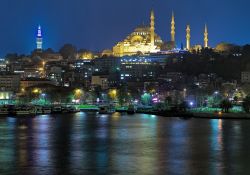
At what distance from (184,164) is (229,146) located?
324cm

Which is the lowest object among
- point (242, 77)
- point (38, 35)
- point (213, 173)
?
point (213, 173)

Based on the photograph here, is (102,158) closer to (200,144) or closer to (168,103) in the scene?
(200,144)

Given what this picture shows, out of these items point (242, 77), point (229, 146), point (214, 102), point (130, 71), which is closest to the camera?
point (229, 146)

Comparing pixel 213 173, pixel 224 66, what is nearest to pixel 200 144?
pixel 213 173

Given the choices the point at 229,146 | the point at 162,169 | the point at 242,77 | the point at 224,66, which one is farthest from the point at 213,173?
the point at 224,66

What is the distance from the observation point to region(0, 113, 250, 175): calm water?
33.1ft

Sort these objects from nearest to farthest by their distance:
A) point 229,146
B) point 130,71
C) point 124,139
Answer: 1. point 229,146
2. point 124,139
3. point 130,71

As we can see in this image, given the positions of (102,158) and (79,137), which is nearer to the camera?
(102,158)

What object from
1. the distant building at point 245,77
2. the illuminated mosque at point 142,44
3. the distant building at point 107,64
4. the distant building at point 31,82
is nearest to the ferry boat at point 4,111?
the distant building at point 31,82

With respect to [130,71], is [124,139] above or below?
below

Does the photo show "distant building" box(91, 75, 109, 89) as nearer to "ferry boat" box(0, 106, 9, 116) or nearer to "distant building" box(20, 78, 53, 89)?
"distant building" box(20, 78, 53, 89)

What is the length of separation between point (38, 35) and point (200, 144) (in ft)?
234

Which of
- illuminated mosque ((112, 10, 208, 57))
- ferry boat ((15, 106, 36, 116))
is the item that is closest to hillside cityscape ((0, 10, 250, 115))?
illuminated mosque ((112, 10, 208, 57))

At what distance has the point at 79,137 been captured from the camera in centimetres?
1589
